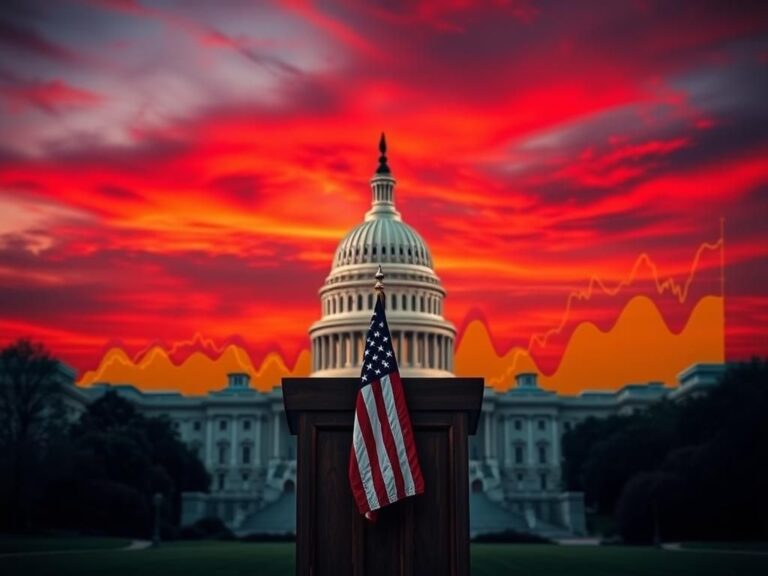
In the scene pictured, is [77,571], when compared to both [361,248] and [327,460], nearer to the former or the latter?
[327,460]

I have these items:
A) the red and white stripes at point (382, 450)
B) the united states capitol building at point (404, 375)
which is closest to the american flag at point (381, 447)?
the red and white stripes at point (382, 450)

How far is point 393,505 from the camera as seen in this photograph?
46.8 ft

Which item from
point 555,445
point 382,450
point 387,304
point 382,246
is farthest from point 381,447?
point 555,445

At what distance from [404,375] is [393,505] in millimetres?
138659

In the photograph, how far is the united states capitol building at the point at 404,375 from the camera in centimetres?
12200

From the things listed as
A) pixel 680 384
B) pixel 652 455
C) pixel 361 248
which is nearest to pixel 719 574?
pixel 652 455

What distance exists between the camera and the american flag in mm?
13828

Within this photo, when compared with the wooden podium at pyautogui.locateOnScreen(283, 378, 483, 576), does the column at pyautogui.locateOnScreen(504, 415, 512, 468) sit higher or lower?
higher

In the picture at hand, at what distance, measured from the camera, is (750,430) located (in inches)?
2965

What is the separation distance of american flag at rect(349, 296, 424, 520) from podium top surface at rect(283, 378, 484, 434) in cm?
24

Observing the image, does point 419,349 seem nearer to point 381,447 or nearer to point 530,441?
point 530,441

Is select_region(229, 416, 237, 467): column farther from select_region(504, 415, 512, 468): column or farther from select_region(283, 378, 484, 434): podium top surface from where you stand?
select_region(283, 378, 484, 434): podium top surface

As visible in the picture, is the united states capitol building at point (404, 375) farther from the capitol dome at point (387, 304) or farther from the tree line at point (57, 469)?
the tree line at point (57, 469)

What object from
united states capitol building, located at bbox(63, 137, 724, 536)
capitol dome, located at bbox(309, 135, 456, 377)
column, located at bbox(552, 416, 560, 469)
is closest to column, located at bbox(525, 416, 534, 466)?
united states capitol building, located at bbox(63, 137, 724, 536)
